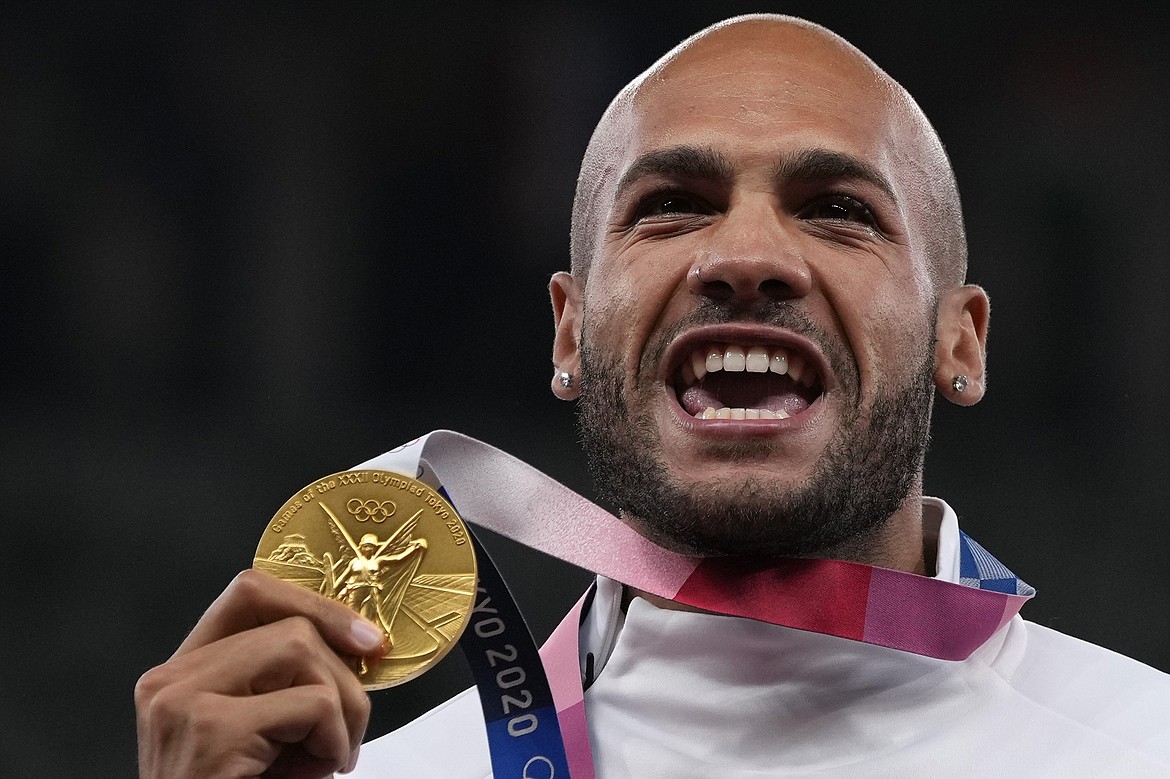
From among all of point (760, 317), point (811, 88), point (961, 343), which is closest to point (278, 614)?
point (760, 317)

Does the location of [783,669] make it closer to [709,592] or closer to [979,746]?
[709,592]

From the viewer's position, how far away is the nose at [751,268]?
80.7 inches

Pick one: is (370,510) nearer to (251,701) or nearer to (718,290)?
(251,701)

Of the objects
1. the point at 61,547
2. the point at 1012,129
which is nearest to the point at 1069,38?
Answer: the point at 1012,129

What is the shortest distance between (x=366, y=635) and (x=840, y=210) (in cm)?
113

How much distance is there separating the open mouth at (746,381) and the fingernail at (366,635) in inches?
26.7

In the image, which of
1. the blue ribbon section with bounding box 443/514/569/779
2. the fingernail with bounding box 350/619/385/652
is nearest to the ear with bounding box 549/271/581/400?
the blue ribbon section with bounding box 443/514/569/779

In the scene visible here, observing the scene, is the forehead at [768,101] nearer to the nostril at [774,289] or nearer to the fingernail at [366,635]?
the nostril at [774,289]

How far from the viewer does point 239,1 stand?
376 cm

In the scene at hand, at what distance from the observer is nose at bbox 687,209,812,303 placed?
205 cm

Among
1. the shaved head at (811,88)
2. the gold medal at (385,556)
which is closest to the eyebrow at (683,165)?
the shaved head at (811,88)

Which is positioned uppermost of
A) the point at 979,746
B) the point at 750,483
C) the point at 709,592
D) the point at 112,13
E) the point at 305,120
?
the point at 112,13

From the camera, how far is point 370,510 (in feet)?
5.76

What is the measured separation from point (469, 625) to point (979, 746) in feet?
2.53
